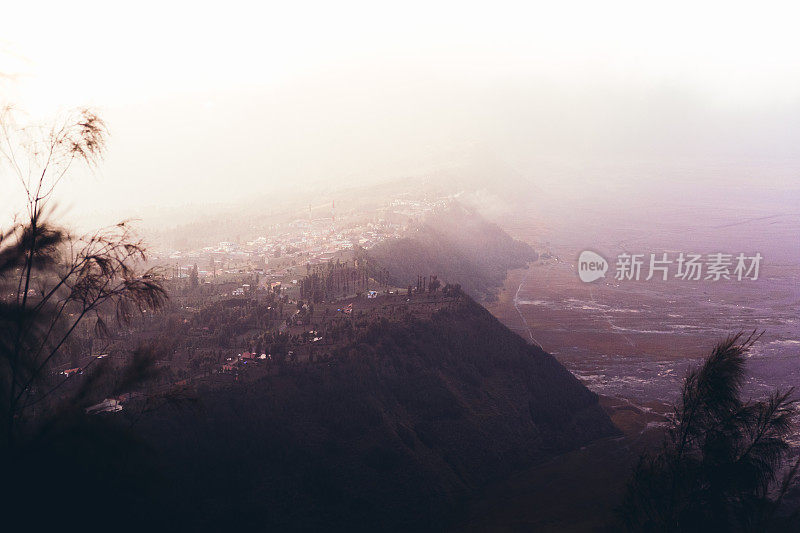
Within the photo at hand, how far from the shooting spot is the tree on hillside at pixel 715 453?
1373 cm

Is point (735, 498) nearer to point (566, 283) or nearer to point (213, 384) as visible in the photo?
point (213, 384)

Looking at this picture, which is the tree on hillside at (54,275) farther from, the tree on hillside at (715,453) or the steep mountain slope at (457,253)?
the steep mountain slope at (457,253)

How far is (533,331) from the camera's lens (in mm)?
64125

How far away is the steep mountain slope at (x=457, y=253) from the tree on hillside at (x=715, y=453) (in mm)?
40251

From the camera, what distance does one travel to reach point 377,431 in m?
30.5

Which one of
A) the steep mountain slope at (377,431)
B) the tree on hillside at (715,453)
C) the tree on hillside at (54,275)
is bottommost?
the steep mountain slope at (377,431)

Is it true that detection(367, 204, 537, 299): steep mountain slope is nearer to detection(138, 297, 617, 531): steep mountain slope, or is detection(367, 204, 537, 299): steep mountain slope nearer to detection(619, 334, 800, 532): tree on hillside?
detection(138, 297, 617, 531): steep mountain slope

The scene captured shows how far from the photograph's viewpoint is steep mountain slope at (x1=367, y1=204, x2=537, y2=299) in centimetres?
6469

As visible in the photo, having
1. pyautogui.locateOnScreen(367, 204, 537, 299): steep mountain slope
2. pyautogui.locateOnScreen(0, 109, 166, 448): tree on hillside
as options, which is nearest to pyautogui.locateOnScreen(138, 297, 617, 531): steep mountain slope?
pyautogui.locateOnScreen(0, 109, 166, 448): tree on hillside

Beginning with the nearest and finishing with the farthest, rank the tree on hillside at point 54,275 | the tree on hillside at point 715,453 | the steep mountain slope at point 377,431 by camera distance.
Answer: the tree on hillside at point 54,275
the tree on hillside at point 715,453
the steep mountain slope at point 377,431

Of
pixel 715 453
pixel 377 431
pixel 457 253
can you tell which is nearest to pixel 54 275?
pixel 715 453

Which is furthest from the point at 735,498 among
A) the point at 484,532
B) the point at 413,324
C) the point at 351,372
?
the point at 413,324

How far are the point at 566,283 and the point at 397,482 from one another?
219ft

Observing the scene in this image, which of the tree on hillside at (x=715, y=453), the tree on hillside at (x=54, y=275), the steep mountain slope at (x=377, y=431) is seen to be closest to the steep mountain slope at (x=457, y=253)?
the steep mountain slope at (x=377, y=431)
